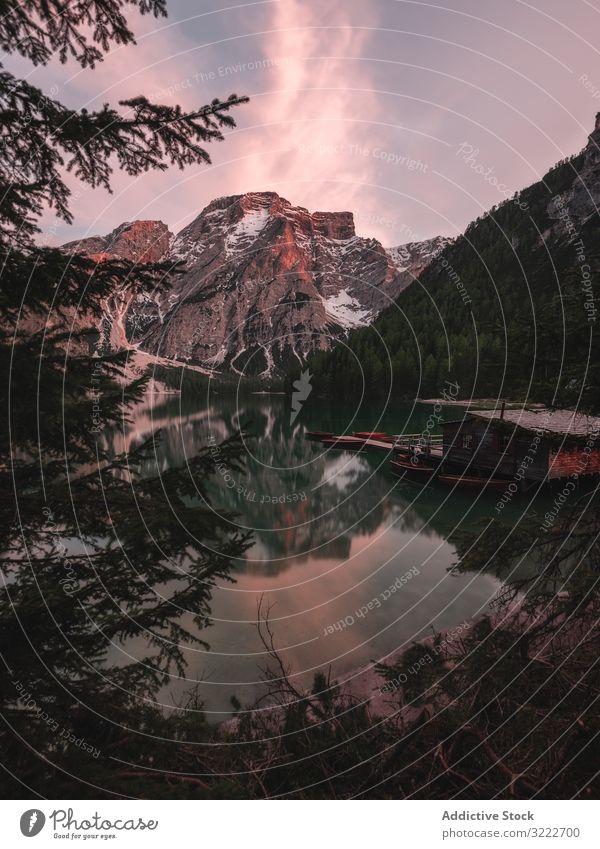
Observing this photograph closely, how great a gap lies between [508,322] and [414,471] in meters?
25.5

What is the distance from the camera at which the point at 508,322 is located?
650 centimetres

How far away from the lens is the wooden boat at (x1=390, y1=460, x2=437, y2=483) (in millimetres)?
29945

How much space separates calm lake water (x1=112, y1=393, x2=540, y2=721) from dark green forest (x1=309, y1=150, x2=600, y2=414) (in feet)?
13.5

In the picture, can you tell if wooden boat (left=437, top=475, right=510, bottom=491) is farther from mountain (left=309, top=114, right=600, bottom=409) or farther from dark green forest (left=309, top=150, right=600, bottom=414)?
mountain (left=309, top=114, right=600, bottom=409)

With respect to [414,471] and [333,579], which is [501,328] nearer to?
[333,579]

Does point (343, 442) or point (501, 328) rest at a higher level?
point (501, 328)

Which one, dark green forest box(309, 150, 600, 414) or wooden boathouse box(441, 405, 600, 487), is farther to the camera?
wooden boathouse box(441, 405, 600, 487)

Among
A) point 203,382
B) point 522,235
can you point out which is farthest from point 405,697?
point 522,235

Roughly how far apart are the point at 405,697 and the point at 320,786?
2.98 meters
